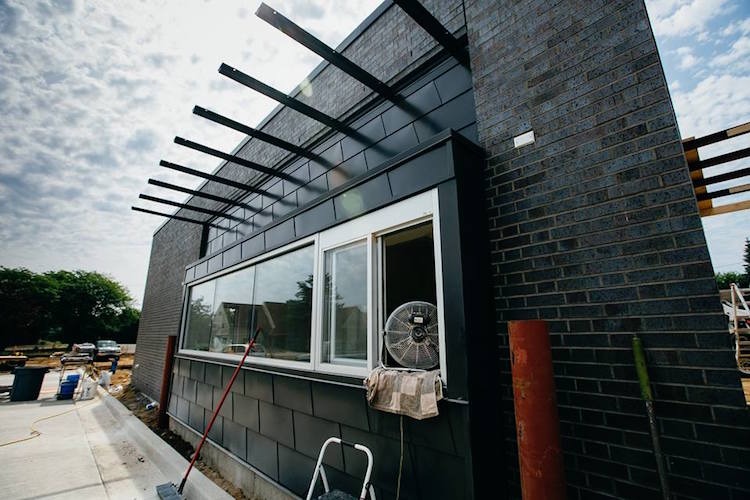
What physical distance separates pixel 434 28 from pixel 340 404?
3.38 meters

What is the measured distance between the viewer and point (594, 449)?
1.77 m

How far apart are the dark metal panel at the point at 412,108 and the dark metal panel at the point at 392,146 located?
9cm

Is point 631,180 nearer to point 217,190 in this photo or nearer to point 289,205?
point 289,205

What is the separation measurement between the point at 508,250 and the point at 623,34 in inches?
60.2

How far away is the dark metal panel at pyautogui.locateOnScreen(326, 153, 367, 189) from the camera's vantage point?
12.0 feet

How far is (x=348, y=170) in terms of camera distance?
3.81 m

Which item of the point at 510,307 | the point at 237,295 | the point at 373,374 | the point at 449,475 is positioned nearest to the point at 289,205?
the point at 237,295

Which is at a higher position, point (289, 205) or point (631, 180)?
point (289, 205)

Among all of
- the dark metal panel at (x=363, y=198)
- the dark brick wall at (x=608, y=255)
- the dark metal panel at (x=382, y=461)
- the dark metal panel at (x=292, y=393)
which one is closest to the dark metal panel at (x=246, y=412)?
the dark metal panel at (x=292, y=393)

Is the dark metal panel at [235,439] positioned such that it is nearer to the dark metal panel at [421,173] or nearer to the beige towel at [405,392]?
the beige towel at [405,392]

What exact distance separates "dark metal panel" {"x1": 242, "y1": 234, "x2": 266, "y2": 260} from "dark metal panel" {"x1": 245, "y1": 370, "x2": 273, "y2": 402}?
1.70 metres

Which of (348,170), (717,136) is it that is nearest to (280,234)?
(348,170)

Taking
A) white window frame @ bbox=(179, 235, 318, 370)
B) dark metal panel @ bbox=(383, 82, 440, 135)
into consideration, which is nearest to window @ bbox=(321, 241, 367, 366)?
white window frame @ bbox=(179, 235, 318, 370)

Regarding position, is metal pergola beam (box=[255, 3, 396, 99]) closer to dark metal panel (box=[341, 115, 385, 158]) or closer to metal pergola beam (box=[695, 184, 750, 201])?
dark metal panel (box=[341, 115, 385, 158])
